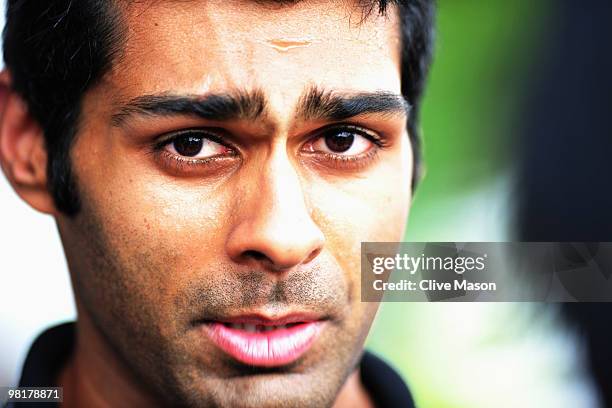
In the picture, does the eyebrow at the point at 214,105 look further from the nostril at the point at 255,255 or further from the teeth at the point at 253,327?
the teeth at the point at 253,327

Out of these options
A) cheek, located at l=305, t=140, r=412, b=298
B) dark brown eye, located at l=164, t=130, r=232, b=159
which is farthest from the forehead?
cheek, located at l=305, t=140, r=412, b=298

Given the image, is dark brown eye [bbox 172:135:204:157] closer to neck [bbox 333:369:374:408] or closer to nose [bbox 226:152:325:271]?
nose [bbox 226:152:325:271]

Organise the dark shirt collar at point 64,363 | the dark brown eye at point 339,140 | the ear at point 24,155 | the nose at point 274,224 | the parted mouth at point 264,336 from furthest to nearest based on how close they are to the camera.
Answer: the dark shirt collar at point 64,363 < the ear at point 24,155 < the dark brown eye at point 339,140 < the parted mouth at point 264,336 < the nose at point 274,224

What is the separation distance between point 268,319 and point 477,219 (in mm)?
1531

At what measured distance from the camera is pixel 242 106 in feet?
5.29

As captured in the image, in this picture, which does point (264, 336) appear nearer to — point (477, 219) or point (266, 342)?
point (266, 342)

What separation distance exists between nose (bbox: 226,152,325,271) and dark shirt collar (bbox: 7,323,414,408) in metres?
0.69

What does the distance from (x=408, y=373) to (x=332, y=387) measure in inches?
48.2

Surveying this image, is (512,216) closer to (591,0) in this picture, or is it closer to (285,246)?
(591,0)

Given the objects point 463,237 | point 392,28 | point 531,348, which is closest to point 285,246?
point 392,28

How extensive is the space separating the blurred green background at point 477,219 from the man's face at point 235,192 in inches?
47.1

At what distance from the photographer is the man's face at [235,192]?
1622mm

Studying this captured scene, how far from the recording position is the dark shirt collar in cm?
208

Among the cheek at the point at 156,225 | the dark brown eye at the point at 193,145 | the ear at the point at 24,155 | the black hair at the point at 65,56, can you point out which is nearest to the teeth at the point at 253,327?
the cheek at the point at 156,225
